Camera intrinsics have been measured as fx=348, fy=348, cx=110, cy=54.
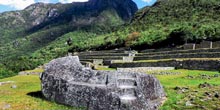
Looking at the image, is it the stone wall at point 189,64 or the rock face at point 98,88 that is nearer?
the rock face at point 98,88

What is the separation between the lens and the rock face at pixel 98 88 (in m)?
18.4

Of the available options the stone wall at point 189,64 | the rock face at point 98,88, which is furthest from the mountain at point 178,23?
the rock face at point 98,88

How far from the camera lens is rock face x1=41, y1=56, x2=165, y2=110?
60.3ft

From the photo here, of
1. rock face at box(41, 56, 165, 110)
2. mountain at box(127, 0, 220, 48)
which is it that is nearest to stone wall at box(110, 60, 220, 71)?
rock face at box(41, 56, 165, 110)

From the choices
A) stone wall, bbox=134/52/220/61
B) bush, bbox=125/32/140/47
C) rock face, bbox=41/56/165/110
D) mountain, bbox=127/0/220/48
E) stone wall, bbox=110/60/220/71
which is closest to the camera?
rock face, bbox=41/56/165/110

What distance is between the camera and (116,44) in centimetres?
9512

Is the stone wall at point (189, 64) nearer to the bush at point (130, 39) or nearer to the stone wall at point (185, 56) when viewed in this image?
the stone wall at point (185, 56)

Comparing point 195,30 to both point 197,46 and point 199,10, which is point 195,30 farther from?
point 199,10

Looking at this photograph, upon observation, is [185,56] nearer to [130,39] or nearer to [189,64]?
[189,64]

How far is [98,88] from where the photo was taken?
18.8 meters

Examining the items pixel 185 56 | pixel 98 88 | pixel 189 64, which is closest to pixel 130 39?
pixel 185 56

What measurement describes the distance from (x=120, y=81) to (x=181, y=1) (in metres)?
114

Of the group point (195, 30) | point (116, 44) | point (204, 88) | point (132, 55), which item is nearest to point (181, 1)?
point (116, 44)

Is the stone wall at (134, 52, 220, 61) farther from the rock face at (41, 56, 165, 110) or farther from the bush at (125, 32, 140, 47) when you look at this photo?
the bush at (125, 32, 140, 47)
